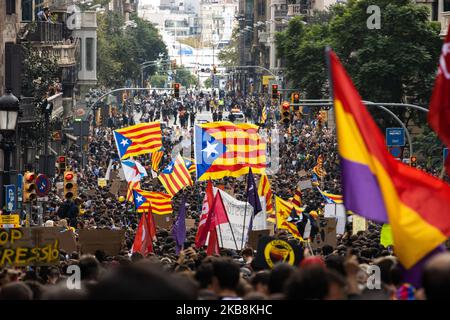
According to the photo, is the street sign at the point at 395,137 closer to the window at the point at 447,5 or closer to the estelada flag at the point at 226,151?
the estelada flag at the point at 226,151

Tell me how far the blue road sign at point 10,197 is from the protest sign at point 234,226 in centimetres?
444

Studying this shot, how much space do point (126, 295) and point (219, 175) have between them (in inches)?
1043

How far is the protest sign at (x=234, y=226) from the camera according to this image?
78.6 ft

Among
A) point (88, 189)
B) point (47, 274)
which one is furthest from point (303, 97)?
point (47, 274)

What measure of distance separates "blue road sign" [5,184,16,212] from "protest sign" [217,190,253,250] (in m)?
4.44

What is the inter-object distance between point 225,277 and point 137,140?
29770 mm

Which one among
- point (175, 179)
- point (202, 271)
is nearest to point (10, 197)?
point (175, 179)

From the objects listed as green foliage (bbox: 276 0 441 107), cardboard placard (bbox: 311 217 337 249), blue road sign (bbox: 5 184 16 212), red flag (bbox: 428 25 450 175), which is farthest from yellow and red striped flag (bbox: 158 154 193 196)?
red flag (bbox: 428 25 450 175)

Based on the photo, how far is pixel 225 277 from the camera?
1068cm

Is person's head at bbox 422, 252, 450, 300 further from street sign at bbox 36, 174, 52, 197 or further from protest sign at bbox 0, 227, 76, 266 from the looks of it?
street sign at bbox 36, 174, 52, 197

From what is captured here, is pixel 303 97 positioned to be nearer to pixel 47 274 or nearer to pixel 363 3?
pixel 363 3

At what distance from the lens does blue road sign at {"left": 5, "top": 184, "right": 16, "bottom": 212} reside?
28.4 m

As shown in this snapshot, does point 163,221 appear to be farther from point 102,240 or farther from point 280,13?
point 280,13

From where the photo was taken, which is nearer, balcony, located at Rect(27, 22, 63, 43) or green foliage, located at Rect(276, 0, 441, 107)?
balcony, located at Rect(27, 22, 63, 43)
